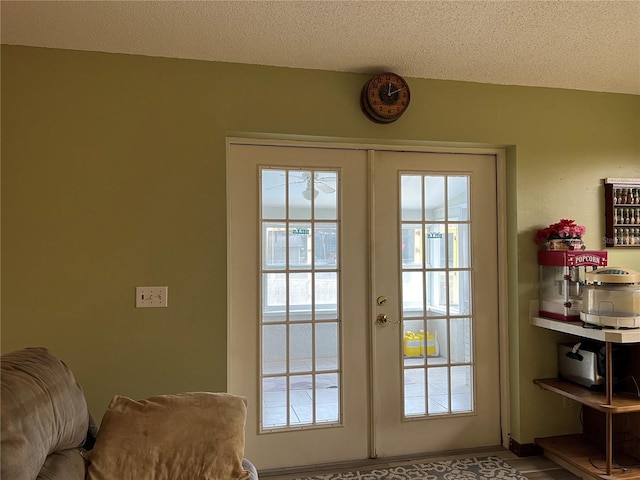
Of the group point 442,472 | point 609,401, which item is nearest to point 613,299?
point 609,401

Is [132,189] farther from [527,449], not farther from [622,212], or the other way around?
[622,212]

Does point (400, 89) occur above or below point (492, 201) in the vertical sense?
above

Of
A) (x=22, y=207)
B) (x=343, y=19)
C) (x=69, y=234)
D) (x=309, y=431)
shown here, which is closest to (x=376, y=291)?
(x=309, y=431)

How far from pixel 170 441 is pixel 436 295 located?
6.37 feet

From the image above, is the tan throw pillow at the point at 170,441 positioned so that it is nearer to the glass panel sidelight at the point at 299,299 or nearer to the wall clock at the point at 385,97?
the glass panel sidelight at the point at 299,299

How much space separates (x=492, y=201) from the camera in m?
3.29

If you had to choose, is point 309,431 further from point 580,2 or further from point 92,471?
point 580,2

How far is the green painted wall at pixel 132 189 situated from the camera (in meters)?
2.54

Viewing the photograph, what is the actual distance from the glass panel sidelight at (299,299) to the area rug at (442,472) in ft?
1.09

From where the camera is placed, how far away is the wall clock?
2889 millimetres

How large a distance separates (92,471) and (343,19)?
2.14m

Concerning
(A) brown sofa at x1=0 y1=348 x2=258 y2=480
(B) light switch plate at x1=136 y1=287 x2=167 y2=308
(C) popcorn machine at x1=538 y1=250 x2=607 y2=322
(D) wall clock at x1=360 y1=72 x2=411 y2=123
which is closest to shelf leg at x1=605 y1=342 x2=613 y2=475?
(C) popcorn machine at x1=538 y1=250 x2=607 y2=322

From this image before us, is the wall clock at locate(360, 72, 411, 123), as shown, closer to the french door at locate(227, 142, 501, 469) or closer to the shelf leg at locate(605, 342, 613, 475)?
the french door at locate(227, 142, 501, 469)

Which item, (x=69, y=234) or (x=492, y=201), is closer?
(x=69, y=234)
